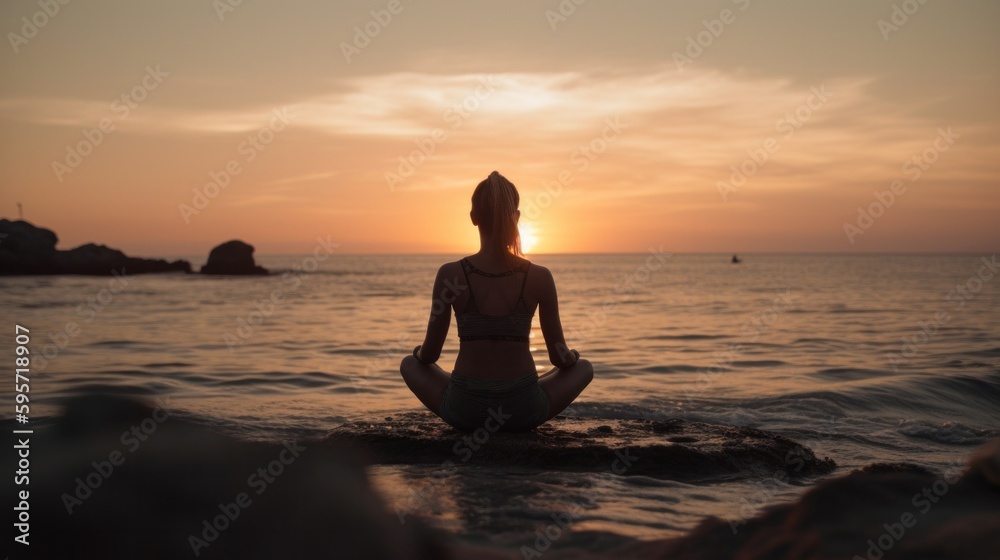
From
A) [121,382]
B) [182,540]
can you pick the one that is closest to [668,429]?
[182,540]

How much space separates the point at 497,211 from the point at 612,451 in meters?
1.93

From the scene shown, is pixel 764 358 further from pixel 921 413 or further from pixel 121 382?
pixel 121 382

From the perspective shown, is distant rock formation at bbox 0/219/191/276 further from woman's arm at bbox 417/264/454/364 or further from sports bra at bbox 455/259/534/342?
sports bra at bbox 455/259/534/342

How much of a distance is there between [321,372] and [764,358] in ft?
24.3

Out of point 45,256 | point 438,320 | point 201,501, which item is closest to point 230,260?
point 45,256

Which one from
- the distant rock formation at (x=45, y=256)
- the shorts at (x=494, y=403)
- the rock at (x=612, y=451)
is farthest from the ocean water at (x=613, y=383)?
the distant rock formation at (x=45, y=256)

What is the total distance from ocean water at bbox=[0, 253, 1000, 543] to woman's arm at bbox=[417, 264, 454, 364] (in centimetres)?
104

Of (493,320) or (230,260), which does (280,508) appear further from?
(230,260)

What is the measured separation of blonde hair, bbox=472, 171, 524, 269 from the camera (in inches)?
215

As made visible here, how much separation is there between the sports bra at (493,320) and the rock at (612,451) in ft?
Answer: 2.49

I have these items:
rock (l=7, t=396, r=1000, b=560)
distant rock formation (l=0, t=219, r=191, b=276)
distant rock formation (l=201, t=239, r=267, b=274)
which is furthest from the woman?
distant rock formation (l=201, t=239, r=267, b=274)

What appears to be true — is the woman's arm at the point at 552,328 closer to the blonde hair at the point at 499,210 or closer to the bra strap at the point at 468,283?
the blonde hair at the point at 499,210

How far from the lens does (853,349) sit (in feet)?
46.3

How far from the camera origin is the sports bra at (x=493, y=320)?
569 cm
